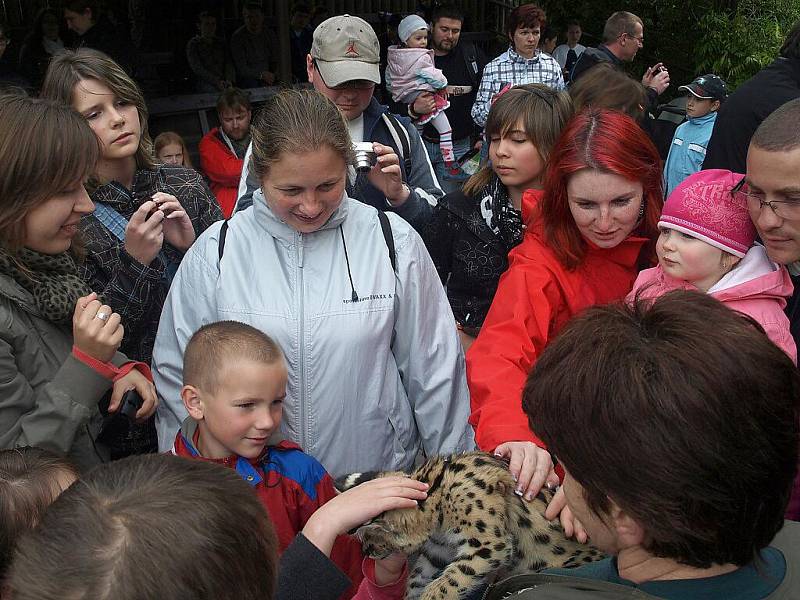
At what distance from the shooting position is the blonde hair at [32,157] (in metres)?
2.50

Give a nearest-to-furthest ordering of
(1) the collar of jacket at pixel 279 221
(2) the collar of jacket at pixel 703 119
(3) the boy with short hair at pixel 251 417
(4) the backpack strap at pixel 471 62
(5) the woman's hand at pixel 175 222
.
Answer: (3) the boy with short hair at pixel 251 417
(1) the collar of jacket at pixel 279 221
(5) the woman's hand at pixel 175 222
(2) the collar of jacket at pixel 703 119
(4) the backpack strap at pixel 471 62

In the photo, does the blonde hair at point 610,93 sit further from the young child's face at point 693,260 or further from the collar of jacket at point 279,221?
the collar of jacket at point 279,221

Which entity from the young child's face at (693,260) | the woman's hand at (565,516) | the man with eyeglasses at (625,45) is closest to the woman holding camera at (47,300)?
the woman's hand at (565,516)

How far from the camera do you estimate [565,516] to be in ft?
6.50

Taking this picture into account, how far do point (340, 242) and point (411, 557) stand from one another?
1167mm

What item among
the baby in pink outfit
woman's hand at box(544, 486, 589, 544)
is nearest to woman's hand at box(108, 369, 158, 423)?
woman's hand at box(544, 486, 589, 544)

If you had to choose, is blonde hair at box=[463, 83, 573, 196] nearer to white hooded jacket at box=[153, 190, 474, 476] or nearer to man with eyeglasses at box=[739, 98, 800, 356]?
white hooded jacket at box=[153, 190, 474, 476]

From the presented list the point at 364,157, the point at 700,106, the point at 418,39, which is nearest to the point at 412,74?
the point at 418,39

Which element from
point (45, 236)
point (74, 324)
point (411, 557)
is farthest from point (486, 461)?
point (45, 236)

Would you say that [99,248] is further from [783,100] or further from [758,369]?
[783,100]

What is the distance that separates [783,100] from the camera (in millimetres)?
3633

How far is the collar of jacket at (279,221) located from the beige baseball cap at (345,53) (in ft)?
4.39

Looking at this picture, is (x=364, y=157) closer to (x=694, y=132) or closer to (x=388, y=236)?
(x=388, y=236)

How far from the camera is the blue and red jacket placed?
245cm
